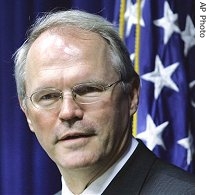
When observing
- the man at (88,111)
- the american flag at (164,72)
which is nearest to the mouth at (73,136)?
the man at (88,111)

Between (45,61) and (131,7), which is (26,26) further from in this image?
(45,61)

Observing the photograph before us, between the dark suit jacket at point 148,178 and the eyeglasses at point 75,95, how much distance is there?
16 centimetres

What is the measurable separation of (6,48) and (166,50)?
0.79 m

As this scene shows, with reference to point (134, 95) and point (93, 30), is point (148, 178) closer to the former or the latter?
point (134, 95)

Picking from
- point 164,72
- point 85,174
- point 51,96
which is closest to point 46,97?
point 51,96

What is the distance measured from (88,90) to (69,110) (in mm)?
72

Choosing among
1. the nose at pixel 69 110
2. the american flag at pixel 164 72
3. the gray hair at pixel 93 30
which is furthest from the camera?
the american flag at pixel 164 72

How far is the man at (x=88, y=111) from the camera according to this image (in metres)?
0.96

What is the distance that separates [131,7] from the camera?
6.89ft

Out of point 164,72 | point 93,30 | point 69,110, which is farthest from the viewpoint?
point 164,72

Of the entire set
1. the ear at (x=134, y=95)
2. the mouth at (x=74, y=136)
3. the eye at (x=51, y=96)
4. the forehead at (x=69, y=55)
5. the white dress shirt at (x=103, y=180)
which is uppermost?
the forehead at (x=69, y=55)

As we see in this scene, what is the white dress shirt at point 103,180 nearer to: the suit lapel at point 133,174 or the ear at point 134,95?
the suit lapel at point 133,174

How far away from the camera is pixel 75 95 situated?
0.97 m

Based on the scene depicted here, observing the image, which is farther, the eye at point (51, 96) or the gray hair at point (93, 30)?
the gray hair at point (93, 30)
